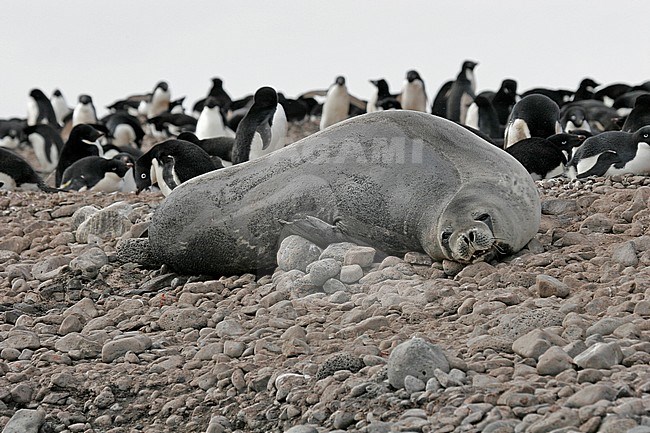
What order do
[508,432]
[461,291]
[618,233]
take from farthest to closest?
[618,233] < [461,291] < [508,432]

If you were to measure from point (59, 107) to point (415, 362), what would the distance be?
2803cm

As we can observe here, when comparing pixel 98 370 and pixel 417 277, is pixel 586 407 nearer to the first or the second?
pixel 417 277

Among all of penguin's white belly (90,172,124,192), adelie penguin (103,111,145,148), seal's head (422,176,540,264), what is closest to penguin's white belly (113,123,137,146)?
adelie penguin (103,111,145,148)

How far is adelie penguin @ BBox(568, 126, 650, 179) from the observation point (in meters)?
8.66

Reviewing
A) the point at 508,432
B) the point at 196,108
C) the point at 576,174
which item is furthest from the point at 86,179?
the point at 196,108

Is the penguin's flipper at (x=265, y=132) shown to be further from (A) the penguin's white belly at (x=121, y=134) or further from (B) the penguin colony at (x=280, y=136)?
(A) the penguin's white belly at (x=121, y=134)

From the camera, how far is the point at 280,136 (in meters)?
13.4

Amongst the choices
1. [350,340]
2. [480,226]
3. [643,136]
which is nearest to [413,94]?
[643,136]

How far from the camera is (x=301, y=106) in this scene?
25.0m

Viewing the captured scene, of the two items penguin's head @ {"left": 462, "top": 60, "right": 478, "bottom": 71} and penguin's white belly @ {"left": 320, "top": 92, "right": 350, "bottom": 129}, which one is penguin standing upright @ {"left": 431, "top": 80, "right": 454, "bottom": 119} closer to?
penguin's head @ {"left": 462, "top": 60, "right": 478, "bottom": 71}

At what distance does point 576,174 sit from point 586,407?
5.20 m

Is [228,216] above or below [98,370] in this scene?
above

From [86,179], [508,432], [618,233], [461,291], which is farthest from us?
[86,179]

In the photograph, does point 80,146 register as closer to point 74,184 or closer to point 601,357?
point 74,184
